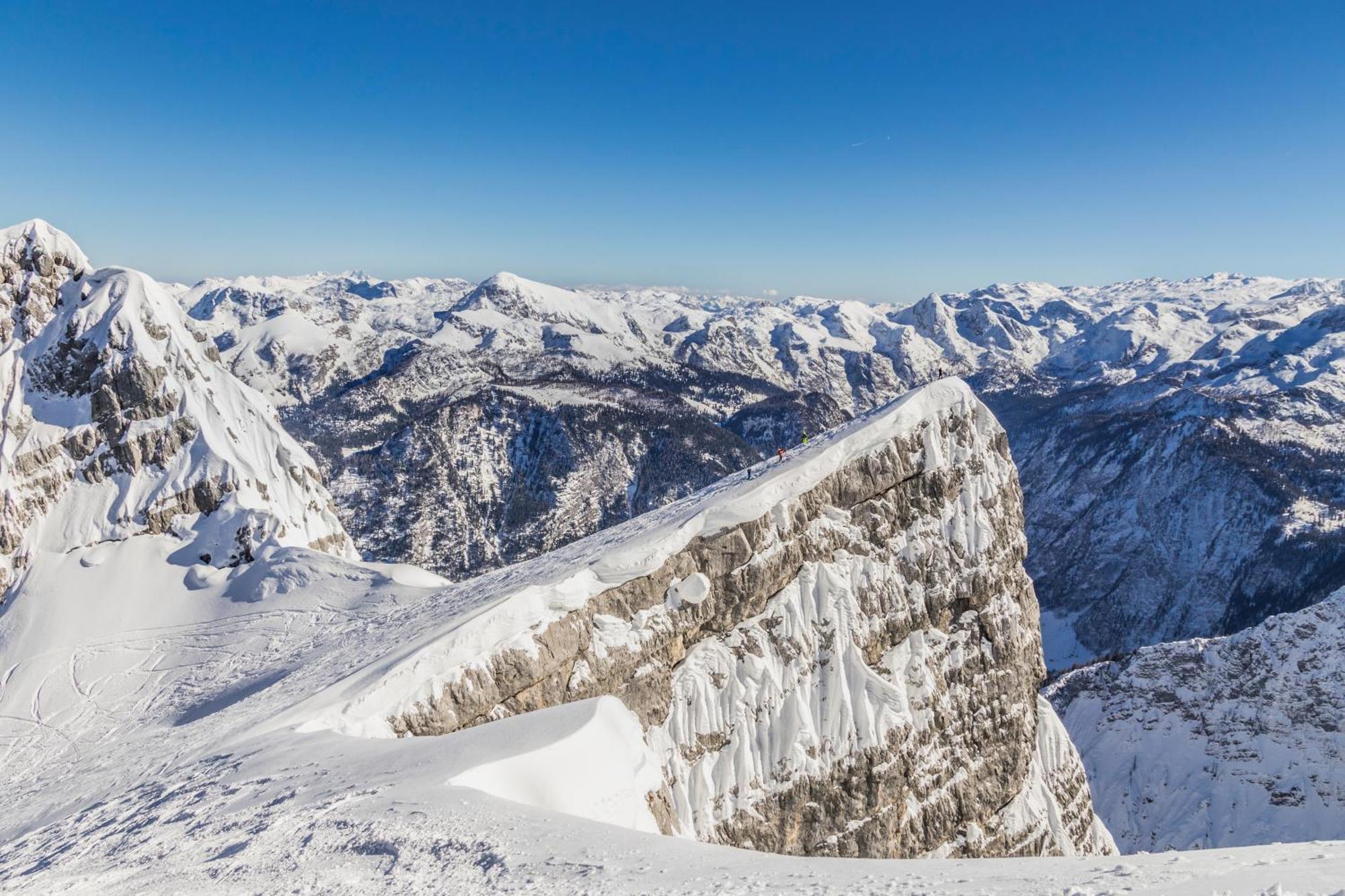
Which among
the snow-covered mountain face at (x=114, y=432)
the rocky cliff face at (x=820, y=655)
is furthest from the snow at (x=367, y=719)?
the snow-covered mountain face at (x=114, y=432)

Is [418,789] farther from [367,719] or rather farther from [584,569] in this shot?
[584,569]

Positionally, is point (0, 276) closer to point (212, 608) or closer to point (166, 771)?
point (212, 608)

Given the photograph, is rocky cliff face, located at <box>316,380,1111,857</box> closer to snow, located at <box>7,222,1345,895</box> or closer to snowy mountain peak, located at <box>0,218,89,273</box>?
snow, located at <box>7,222,1345,895</box>

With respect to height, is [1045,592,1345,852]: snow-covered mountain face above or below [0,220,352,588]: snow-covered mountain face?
below

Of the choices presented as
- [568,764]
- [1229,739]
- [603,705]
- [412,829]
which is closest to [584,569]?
[603,705]

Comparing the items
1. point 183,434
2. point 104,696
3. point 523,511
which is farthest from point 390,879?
point 523,511

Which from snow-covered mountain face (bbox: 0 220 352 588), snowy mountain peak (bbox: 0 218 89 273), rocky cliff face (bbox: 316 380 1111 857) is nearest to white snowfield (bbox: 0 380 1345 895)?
rocky cliff face (bbox: 316 380 1111 857)

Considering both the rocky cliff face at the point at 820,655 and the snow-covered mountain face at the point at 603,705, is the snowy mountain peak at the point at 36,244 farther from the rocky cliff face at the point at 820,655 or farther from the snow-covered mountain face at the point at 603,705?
the rocky cliff face at the point at 820,655
